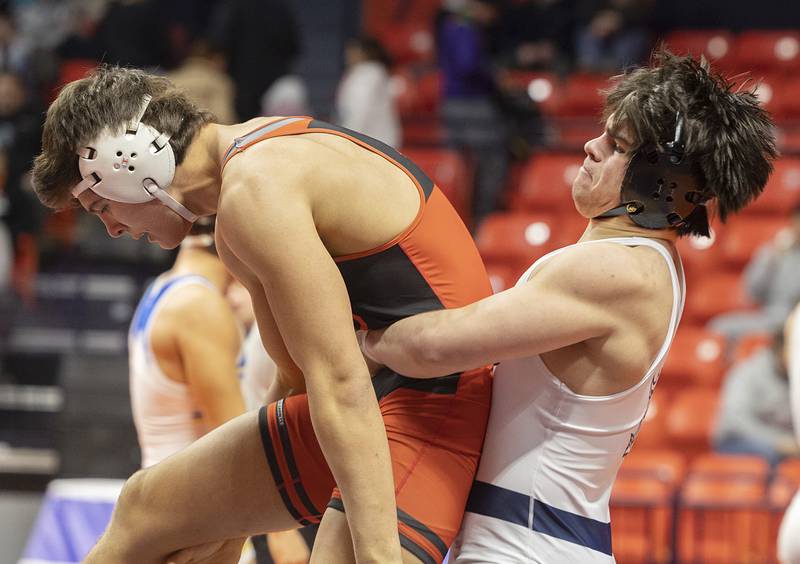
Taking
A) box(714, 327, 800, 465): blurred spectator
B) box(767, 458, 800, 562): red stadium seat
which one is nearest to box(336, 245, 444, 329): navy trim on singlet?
box(767, 458, 800, 562): red stadium seat

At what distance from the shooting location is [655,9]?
11312 mm

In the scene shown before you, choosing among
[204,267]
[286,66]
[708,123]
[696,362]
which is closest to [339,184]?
[708,123]

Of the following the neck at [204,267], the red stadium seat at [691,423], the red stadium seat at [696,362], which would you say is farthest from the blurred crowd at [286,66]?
the neck at [204,267]

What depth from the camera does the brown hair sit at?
2885 mm

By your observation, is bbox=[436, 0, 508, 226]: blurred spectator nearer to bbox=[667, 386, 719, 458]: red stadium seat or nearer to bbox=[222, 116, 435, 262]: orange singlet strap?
bbox=[667, 386, 719, 458]: red stadium seat

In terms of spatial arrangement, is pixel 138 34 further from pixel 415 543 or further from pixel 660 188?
pixel 415 543

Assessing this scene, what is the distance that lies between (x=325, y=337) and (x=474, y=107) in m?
7.45

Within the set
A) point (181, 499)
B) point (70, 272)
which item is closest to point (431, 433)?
point (181, 499)

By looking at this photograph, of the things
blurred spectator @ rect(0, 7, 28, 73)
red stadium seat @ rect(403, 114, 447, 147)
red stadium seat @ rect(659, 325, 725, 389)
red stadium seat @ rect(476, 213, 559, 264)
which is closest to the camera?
red stadium seat @ rect(659, 325, 725, 389)

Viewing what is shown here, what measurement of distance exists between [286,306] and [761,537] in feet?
13.7

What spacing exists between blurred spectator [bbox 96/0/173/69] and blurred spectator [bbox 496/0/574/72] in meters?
2.81

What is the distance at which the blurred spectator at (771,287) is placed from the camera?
7.66 metres

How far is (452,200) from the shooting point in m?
9.16

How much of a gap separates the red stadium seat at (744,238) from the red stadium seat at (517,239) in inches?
45.1
